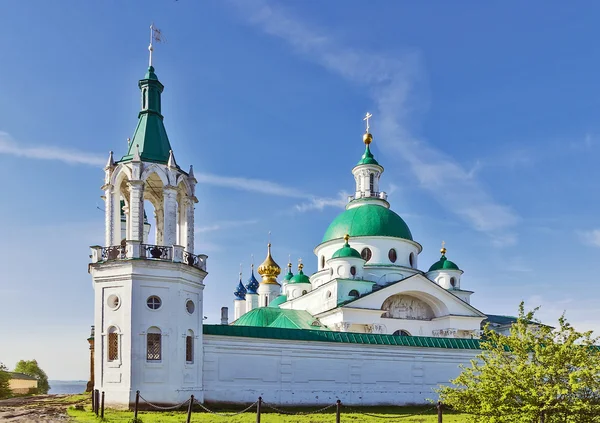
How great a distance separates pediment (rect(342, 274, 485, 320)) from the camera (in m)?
32.4

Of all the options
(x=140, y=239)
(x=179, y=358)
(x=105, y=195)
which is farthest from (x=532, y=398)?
(x=105, y=195)

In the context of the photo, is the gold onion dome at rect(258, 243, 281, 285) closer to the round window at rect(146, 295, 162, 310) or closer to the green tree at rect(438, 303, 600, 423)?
the round window at rect(146, 295, 162, 310)

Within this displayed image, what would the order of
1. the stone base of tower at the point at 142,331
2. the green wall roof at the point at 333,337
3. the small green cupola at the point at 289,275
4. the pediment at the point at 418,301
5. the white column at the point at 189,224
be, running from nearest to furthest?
the stone base of tower at the point at 142,331 → the white column at the point at 189,224 → the green wall roof at the point at 333,337 → the pediment at the point at 418,301 → the small green cupola at the point at 289,275

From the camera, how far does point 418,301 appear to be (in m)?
34.4

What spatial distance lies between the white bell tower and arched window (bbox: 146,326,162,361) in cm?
3

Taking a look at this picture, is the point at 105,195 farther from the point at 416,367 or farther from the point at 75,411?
the point at 416,367

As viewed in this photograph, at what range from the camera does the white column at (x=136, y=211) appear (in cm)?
2038

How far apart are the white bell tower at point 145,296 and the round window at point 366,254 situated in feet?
51.3

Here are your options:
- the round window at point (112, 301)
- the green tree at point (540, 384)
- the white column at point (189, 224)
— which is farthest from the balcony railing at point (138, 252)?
the green tree at point (540, 384)

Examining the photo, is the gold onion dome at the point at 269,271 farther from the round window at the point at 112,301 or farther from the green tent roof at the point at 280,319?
the round window at the point at 112,301

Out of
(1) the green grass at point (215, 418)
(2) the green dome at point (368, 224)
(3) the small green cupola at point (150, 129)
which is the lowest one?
(1) the green grass at point (215, 418)

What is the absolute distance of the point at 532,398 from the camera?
12.5 metres

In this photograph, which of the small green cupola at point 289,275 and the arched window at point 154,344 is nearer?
the arched window at point 154,344

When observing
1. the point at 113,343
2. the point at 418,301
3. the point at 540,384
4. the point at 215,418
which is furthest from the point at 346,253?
the point at 540,384
